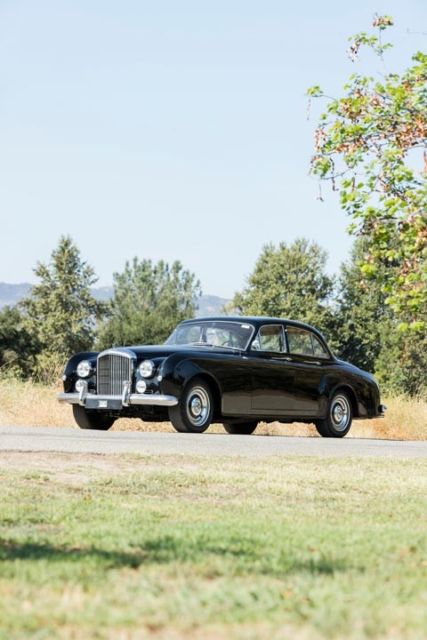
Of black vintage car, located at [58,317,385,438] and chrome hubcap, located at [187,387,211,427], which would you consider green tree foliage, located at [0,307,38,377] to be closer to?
black vintage car, located at [58,317,385,438]

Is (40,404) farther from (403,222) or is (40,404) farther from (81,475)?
(81,475)

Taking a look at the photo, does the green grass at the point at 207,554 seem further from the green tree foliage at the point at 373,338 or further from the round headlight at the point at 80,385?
the green tree foliage at the point at 373,338

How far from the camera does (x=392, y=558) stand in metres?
5.70

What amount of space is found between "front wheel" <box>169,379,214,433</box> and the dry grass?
3121 mm

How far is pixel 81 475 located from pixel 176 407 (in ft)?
21.1

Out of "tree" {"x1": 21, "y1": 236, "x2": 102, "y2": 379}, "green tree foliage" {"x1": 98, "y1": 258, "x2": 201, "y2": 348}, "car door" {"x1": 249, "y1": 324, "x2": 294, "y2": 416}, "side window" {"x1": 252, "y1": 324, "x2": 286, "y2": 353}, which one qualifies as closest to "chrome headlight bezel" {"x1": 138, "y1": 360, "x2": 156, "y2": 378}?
"car door" {"x1": 249, "y1": 324, "x2": 294, "y2": 416}

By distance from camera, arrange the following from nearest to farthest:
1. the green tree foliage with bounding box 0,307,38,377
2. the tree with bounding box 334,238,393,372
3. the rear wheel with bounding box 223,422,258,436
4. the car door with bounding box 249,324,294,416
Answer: the car door with bounding box 249,324,294,416
the rear wheel with bounding box 223,422,258,436
the tree with bounding box 334,238,393,372
the green tree foliage with bounding box 0,307,38,377

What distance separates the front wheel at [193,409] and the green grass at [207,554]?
225 inches

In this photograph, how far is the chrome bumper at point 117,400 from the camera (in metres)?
15.7

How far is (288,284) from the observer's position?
83750mm

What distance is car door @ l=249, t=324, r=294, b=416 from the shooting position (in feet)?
57.0

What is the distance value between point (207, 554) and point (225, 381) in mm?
11087

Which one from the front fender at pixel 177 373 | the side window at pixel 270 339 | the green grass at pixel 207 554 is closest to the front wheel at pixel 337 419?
the side window at pixel 270 339

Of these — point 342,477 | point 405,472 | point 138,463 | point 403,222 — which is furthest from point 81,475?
point 403,222
